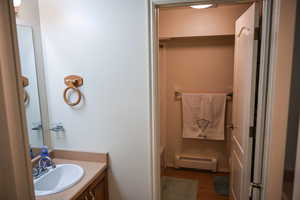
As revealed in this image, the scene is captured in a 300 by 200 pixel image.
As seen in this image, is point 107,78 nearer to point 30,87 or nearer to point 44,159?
point 30,87

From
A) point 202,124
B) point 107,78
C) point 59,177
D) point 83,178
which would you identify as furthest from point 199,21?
point 59,177

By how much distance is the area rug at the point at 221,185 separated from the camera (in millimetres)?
2502

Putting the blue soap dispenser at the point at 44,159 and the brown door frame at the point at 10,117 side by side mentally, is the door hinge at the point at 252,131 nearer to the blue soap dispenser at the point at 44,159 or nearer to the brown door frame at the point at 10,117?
the brown door frame at the point at 10,117

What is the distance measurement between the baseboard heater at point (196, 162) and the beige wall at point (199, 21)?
1797 mm

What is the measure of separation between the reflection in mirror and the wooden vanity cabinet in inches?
24.8

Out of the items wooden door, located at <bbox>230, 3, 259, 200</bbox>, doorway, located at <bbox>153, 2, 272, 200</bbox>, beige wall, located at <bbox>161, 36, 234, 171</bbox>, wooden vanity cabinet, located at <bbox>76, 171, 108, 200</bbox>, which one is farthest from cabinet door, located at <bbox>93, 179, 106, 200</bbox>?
beige wall, located at <bbox>161, 36, 234, 171</bbox>

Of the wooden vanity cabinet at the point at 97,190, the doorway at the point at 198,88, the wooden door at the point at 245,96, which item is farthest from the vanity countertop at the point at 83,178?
the wooden door at the point at 245,96

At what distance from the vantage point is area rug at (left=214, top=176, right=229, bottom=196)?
98.5 inches

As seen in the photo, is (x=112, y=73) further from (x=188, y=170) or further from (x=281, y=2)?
(x=188, y=170)

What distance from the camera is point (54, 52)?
1673 millimetres

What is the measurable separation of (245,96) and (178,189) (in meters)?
1.62

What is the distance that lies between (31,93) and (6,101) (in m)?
1.33

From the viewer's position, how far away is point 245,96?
5.16ft

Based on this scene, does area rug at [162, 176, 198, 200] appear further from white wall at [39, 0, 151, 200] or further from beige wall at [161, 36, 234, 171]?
white wall at [39, 0, 151, 200]
